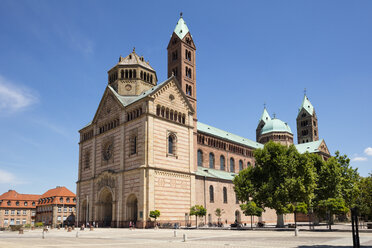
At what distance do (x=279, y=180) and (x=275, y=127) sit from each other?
2135 inches

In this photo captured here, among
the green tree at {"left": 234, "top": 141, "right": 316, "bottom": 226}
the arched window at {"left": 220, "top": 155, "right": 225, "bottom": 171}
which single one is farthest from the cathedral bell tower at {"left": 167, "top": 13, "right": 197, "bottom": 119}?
the green tree at {"left": 234, "top": 141, "right": 316, "bottom": 226}

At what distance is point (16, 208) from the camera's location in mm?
92812

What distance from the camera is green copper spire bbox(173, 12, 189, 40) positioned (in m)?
65.9

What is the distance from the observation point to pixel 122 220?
159ft

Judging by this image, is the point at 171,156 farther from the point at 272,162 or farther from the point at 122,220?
the point at 272,162

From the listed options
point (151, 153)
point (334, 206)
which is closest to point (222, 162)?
point (151, 153)

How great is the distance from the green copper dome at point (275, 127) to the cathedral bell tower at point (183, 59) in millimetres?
38037

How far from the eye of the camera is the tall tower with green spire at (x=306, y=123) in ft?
341

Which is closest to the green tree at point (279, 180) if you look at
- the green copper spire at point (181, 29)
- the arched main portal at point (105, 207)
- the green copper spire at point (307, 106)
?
the arched main portal at point (105, 207)

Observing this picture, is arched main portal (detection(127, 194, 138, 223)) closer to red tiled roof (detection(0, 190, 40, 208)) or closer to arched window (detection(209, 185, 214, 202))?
arched window (detection(209, 185, 214, 202))

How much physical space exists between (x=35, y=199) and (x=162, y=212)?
65530 millimetres

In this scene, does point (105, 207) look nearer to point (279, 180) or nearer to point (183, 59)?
point (279, 180)

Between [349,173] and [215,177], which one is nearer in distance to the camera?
[349,173]

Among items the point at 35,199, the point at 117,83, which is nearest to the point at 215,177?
the point at 117,83
